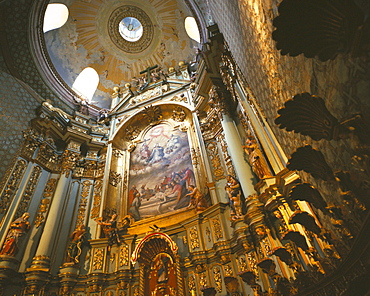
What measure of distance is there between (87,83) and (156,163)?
26.4 ft

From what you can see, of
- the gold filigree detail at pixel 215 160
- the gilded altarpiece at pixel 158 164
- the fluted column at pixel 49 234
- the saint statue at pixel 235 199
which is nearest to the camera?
the saint statue at pixel 235 199

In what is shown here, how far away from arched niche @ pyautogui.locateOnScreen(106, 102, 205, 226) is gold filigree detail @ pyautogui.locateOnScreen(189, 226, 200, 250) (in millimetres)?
855

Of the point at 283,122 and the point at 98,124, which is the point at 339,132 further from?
the point at 98,124

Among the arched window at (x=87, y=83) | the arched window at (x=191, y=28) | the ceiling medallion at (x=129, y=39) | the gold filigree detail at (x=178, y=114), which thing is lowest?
the gold filigree detail at (x=178, y=114)

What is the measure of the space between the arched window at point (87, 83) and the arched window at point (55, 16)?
273cm

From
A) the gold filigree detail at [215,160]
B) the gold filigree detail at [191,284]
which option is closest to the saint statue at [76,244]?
the gold filigree detail at [191,284]

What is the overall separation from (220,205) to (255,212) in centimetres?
186

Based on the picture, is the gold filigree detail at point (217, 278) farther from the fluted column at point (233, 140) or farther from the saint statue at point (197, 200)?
the fluted column at point (233, 140)

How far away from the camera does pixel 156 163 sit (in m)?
11.4

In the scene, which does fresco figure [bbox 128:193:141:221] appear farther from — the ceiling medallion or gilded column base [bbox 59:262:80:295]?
the ceiling medallion

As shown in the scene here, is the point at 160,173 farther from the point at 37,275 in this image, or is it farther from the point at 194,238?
the point at 37,275

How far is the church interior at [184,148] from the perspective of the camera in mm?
2311

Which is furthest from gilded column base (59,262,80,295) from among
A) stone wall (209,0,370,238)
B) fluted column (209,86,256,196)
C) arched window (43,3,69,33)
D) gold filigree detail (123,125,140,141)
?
arched window (43,3,69,33)

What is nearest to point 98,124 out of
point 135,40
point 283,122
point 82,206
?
point 82,206
